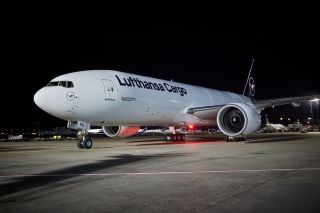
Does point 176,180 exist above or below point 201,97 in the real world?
below

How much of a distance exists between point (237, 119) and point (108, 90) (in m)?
8.07

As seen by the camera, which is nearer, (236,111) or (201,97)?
(236,111)

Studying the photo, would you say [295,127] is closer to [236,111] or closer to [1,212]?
[236,111]

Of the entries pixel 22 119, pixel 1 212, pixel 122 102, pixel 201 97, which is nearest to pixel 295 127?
pixel 201 97

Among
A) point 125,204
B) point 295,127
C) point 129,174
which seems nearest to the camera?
point 125,204

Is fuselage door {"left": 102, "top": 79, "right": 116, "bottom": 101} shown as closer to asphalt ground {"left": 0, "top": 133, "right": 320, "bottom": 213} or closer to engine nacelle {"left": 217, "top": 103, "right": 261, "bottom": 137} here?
engine nacelle {"left": 217, "top": 103, "right": 261, "bottom": 137}

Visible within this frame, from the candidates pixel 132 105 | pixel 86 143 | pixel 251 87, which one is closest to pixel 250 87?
pixel 251 87

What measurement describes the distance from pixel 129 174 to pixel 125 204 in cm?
258

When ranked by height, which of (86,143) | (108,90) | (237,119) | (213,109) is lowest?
(86,143)

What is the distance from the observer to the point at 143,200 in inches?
183

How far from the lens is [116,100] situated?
15.6 m

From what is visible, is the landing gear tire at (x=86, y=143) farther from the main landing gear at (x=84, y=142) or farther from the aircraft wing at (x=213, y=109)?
the aircraft wing at (x=213, y=109)

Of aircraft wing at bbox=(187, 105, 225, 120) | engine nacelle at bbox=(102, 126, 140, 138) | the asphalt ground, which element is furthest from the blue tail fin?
the asphalt ground

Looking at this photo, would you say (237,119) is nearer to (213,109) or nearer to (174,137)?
(213,109)
